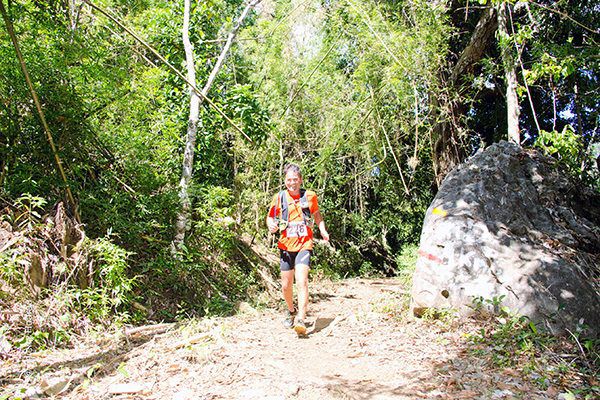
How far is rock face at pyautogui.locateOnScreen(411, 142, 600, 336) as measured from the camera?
321cm

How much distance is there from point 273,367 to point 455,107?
544cm

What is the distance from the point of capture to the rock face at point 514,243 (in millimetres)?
3207

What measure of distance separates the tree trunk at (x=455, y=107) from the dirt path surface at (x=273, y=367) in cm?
403

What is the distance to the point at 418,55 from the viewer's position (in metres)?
6.25

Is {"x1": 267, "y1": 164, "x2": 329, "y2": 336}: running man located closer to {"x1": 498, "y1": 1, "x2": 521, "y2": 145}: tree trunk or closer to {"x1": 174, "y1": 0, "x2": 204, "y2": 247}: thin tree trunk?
{"x1": 174, "y1": 0, "x2": 204, "y2": 247}: thin tree trunk

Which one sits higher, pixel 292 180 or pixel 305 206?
pixel 292 180

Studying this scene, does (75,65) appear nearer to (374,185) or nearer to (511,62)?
(511,62)

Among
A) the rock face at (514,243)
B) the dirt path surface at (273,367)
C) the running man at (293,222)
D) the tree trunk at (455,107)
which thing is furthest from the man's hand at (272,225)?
the tree trunk at (455,107)

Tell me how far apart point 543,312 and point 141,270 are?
358cm

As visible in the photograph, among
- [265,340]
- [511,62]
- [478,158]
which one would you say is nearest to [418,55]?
[511,62]

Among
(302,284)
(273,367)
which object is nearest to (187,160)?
(302,284)

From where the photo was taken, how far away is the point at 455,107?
6.79m

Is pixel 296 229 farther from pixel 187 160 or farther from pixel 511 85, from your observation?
pixel 511 85

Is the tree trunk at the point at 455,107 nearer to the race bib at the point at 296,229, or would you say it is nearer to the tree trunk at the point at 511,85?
the tree trunk at the point at 511,85
